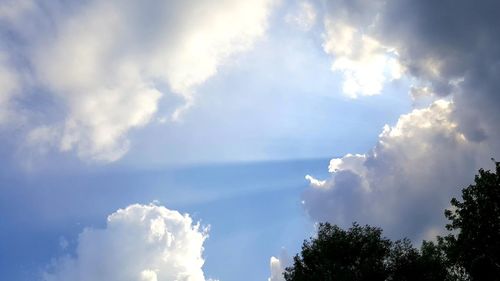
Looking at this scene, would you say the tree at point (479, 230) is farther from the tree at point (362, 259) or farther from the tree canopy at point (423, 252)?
the tree at point (362, 259)

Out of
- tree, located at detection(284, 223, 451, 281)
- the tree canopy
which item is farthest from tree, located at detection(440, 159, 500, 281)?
tree, located at detection(284, 223, 451, 281)

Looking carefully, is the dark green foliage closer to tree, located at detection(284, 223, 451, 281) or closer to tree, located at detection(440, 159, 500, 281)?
tree, located at detection(284, 223, 451, 281)

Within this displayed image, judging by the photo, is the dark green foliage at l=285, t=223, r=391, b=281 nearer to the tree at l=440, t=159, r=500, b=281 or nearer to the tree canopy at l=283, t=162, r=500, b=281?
the tree canopy at l=283, t=162, r=500, b=281

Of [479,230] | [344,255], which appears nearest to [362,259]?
[344,255]

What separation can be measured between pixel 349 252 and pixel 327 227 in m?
4.95

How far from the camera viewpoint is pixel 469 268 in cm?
4666

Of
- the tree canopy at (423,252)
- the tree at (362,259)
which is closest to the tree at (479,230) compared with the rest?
the tree canopy at (423,252)

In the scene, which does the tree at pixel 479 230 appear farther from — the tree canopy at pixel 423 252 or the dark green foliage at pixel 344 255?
the dark green foliage at pixel 344 255

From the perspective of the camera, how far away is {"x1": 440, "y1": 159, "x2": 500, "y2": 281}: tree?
45.3 meters

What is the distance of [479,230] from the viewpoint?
46.7 m

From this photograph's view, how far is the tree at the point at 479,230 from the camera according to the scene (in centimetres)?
4532

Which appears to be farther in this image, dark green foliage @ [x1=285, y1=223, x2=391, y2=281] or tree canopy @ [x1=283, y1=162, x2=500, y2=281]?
dark green foliage @ [x1=285, y1=223, x2=391, y2=281]

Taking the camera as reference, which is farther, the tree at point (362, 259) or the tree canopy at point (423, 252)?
the tree at point (362, 259)

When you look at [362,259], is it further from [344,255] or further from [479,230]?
[479,230]
